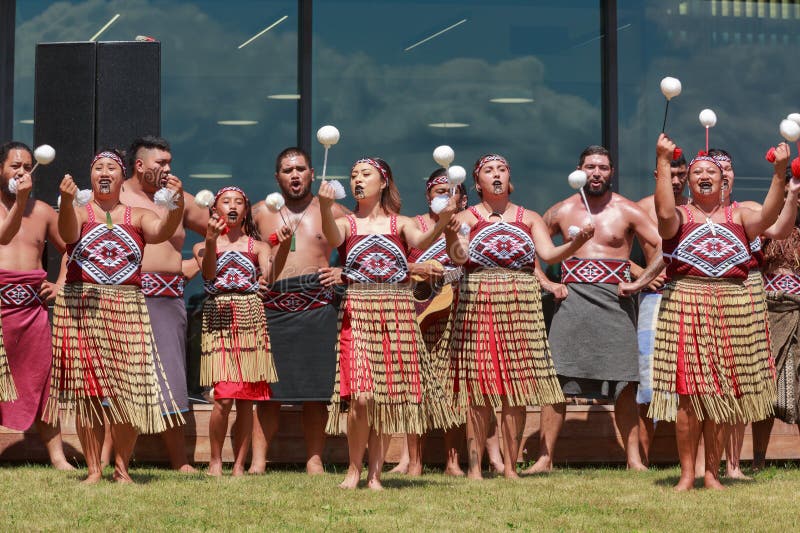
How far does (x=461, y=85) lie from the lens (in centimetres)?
899

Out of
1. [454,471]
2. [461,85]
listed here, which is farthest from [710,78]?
[454,471]

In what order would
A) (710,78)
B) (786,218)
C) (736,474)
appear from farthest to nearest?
(710,78), (736,474), (786,218)

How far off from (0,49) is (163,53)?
1094 mm

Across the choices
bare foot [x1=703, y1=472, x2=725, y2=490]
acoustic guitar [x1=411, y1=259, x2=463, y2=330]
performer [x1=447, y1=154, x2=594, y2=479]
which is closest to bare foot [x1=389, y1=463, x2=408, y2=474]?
performer [x1=447, y1=154, x2=594, y2=479]

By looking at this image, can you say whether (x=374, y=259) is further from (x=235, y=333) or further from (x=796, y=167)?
(x=796, y=167)

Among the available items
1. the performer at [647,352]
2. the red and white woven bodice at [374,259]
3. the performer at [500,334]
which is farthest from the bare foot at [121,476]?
the performer at [647,352]

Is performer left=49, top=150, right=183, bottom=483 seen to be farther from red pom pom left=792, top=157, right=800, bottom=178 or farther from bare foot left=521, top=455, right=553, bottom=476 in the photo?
red pom pom left=792, top=157, right=800, bottom=178

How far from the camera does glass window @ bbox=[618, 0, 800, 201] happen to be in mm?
9055

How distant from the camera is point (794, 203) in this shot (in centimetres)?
600

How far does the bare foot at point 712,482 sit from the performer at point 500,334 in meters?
0.84

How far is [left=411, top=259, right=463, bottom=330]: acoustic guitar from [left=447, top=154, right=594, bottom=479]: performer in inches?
16.5

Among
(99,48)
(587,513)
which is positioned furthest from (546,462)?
(99,48)

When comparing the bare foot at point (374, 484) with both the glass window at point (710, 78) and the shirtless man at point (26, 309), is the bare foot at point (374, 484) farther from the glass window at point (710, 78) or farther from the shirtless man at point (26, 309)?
the glass window at point (710, 78)

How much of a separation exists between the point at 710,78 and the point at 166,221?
485 centimetres
